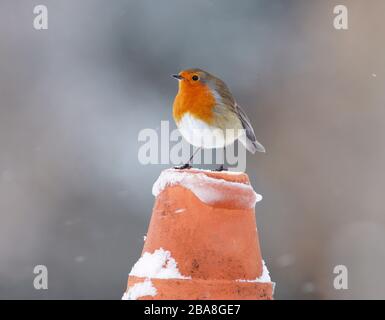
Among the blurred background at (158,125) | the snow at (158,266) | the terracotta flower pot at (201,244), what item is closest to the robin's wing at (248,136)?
the terracotta flower pot at (201,244)

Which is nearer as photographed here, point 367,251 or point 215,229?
point 215,229

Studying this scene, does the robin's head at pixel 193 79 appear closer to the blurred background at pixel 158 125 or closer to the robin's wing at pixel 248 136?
the robin's wing at pixel 248 136

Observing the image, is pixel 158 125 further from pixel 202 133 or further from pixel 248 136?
pixel 202 133

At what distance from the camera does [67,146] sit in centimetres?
1008

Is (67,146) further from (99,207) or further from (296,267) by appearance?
(296,267)

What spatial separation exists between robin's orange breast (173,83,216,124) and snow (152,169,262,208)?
2.22 ft

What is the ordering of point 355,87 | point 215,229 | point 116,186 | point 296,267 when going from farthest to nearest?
point 355,87
point 116,186
point 296,267
point 215,229

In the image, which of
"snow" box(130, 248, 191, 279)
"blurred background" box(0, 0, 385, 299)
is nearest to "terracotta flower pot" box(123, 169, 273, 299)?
"snow" box(130, 248, 191, 279)

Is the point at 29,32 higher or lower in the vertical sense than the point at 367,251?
higher

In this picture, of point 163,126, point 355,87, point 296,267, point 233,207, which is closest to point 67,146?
point 163,126

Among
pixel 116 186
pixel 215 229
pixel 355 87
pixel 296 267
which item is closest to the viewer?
pixel 215 229

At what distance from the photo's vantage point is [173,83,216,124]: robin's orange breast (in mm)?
3500

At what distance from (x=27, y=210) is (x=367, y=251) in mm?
4763

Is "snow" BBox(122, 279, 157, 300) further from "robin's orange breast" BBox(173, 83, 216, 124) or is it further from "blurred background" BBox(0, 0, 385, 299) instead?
"blurred background" BBox(0, 0, 385, 299)
